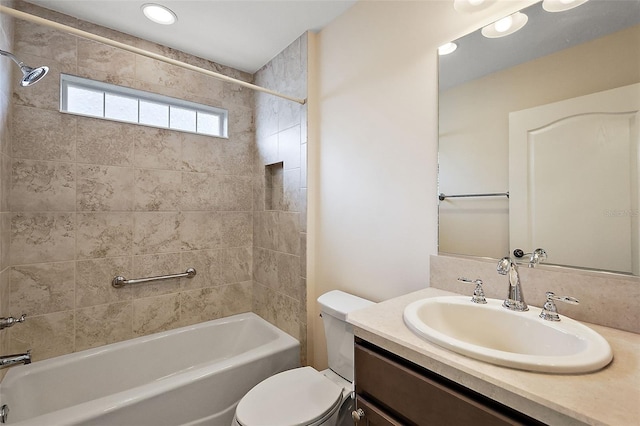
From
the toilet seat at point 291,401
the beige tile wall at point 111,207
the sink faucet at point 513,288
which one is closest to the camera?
the sink faucet at point 513,288

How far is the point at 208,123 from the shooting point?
7.88 ft

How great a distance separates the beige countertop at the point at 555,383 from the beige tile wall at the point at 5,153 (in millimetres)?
1948

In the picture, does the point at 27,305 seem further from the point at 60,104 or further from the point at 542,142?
the point at 542,142

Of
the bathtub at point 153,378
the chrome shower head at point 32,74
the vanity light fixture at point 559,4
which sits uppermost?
the vanity light fixture at point 559,4

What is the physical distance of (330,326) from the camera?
156cm

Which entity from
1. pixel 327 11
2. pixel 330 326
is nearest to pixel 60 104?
pixel 327 11

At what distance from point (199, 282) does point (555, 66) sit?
2465 mm

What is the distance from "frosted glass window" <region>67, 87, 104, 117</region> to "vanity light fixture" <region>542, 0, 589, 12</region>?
2471mm

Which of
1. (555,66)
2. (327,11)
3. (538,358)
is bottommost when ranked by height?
(538,358)

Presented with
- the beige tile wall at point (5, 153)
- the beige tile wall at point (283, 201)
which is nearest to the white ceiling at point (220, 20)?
the beige tile wall at point (283, 201)

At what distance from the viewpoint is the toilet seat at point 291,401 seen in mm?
1196

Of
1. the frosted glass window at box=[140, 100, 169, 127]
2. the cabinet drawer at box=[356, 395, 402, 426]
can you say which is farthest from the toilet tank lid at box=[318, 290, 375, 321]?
the frosted glass window at box=[140, 100, 169, 127]

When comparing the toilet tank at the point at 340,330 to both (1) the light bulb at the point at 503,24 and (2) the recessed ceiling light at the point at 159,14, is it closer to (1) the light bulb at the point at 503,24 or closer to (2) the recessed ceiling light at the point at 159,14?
(1) the light bulb at the point at 503,24

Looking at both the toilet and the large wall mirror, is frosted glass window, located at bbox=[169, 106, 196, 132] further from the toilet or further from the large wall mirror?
the large wall mirror
